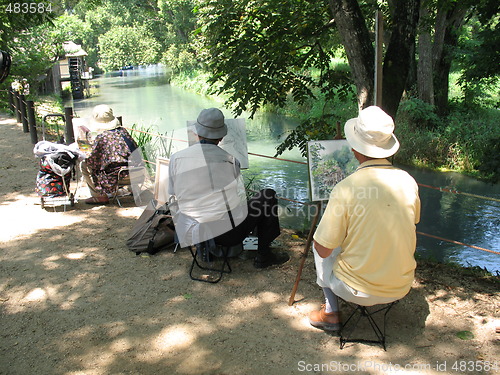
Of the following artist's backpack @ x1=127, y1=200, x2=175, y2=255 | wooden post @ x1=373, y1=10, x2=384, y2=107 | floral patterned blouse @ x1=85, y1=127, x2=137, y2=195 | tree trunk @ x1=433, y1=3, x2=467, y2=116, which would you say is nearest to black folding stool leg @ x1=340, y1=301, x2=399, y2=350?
wooden post @ x1=373, y1=10, x2=384, y2=107

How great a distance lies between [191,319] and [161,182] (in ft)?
5.53

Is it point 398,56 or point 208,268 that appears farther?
point 398,56

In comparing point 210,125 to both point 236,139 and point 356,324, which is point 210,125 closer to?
point 236,139

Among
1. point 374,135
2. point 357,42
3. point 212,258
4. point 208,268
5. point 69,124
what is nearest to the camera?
point 374,135

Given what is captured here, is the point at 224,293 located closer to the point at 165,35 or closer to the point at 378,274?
the point at 378,274

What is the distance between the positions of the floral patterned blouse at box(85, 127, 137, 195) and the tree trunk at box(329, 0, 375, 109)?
2.64 metres

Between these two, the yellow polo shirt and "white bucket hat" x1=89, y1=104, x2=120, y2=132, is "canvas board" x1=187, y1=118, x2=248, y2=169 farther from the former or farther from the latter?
the yellow polo shirt

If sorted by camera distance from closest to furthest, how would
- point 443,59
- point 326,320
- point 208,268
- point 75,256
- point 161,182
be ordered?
point 326,320 < point 208,268 < point 75,256 < point 161,182 < point 443,59

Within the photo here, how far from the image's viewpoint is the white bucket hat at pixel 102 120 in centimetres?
521

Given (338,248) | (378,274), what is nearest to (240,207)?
(338,248)

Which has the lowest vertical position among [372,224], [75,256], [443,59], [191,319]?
[191,319]

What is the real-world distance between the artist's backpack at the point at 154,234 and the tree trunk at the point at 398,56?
2331 mm

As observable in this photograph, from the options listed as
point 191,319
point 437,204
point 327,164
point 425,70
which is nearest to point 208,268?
point 191,319

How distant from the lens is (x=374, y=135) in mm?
2686
